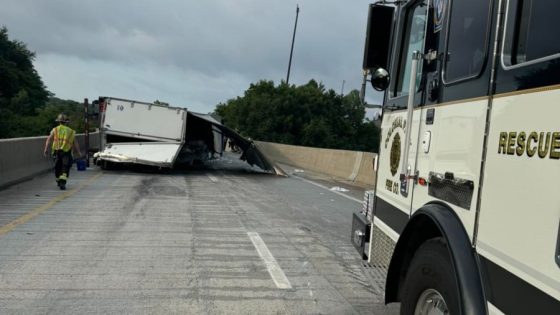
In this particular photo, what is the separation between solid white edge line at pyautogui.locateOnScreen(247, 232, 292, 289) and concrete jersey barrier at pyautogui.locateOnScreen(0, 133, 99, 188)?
310 inches

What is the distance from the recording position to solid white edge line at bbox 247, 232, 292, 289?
553 centimetres

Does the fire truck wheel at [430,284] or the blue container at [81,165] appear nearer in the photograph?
the fire truck wheel at [430,284]

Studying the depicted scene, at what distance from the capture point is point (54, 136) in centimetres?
1298

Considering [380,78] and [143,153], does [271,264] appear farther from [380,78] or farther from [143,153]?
[143,153]

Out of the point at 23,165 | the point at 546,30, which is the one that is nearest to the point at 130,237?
the point at 546,30

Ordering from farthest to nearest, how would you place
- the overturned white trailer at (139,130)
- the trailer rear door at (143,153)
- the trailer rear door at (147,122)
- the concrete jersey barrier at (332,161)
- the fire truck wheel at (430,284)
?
the concrete jersey barrier at (332,161) → the trailer rear door at (147,122) → the overturned white trailer at (139,130) → the trailer rear door at (143,153) → the fire truck wheel at (430,284)

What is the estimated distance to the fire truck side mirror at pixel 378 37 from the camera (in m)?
4.57

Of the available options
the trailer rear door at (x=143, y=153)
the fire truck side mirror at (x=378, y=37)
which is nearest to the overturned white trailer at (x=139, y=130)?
the trailer rear door at (x=143, y=153)

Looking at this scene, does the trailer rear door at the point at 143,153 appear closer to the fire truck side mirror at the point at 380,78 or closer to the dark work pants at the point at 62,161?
the dark work pants at the point at 62,161

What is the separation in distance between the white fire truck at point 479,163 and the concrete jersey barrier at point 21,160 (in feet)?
37.4

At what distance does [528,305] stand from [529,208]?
40 cm

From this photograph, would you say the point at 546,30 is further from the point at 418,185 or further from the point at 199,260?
the point at 199,260

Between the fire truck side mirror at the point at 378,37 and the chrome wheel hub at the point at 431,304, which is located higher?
the fire truck side mirror at the point at 378,37

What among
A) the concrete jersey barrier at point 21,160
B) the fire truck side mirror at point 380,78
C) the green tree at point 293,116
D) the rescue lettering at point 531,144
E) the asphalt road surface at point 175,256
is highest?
the green tree at point 293,116
